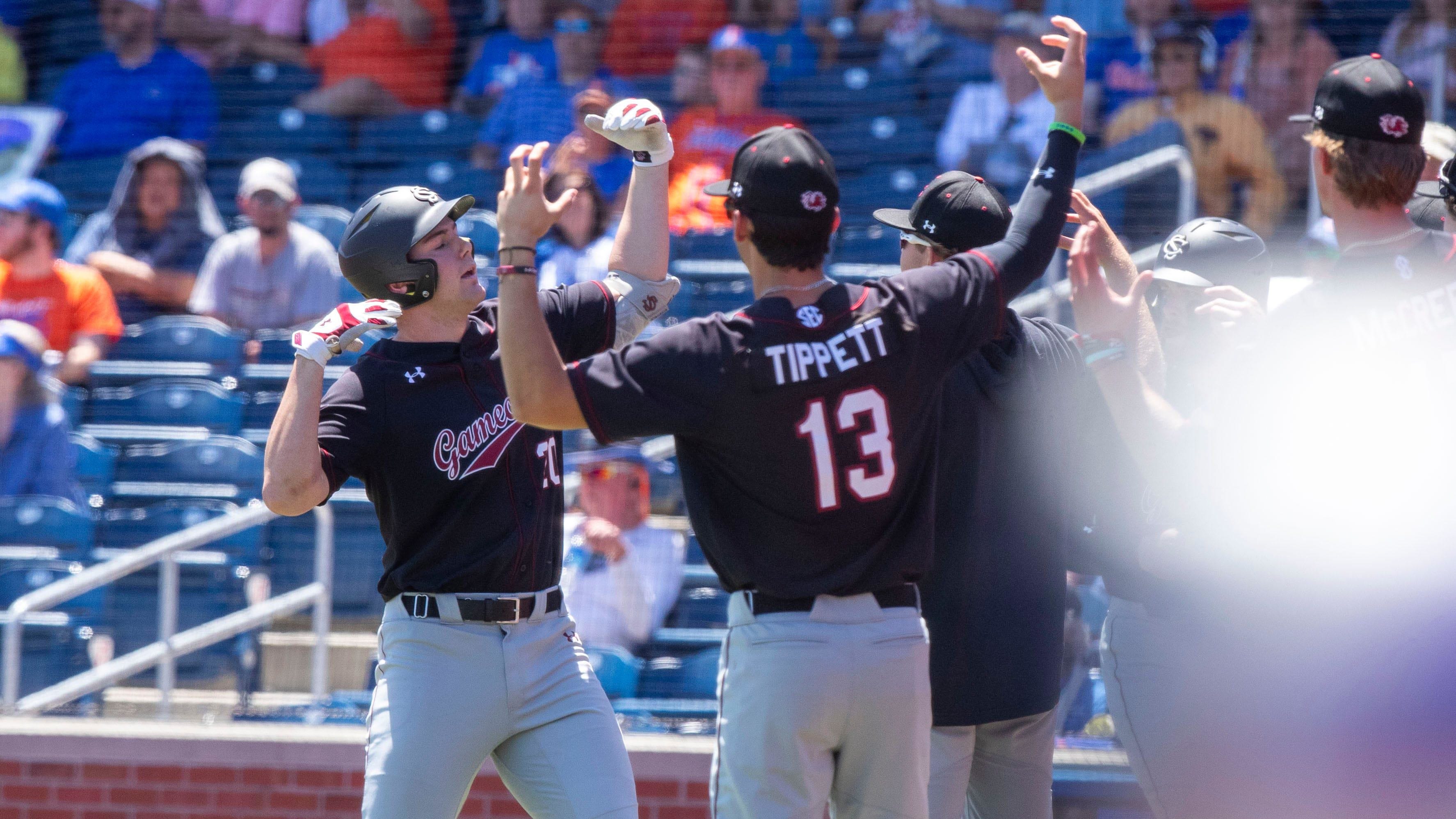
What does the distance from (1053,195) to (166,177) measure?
5840 millimetres

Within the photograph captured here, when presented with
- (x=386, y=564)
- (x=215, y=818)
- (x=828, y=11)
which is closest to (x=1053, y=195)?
(x=386, y=564)

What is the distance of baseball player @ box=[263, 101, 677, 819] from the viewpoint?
8.67 ft

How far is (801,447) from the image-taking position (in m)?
2.20

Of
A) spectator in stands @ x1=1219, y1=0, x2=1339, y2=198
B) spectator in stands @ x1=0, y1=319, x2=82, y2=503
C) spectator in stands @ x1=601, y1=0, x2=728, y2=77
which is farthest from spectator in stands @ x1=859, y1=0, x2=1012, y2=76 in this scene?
spectator in stands @ x1=0, y1=319, x2=82, y2=503

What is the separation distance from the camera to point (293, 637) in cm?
525

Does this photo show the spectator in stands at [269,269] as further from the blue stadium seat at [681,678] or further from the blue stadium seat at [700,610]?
the blue stadium seat at [681,678]

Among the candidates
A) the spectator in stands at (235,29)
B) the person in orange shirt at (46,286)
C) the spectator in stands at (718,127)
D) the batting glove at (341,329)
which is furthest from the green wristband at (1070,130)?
the spectator in stands at (235,29)

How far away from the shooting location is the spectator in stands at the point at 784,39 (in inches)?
298

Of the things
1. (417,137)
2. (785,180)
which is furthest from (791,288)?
(417,137)

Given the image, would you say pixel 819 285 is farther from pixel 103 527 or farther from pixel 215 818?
pixel 103 527

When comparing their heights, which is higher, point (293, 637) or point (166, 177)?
point (166, 177)

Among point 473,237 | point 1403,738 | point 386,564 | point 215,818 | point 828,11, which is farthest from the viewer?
point 828,11

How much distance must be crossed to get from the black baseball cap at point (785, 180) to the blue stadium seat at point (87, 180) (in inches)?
265

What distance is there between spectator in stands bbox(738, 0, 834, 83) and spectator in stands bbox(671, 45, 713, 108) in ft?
1.04
